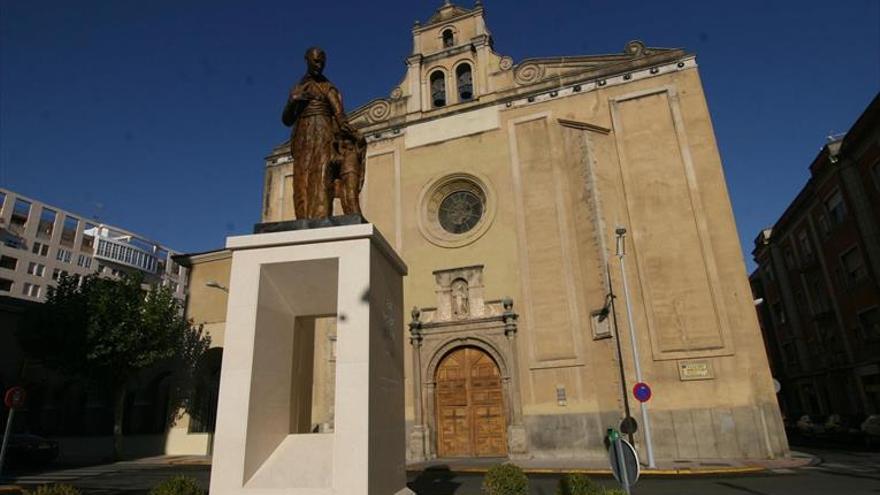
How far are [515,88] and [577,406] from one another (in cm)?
1187

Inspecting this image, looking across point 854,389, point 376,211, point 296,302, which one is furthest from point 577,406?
point 854,389

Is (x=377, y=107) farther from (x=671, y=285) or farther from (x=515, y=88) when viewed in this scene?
(x=671, y=285)

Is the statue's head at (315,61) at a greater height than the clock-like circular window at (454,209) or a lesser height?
lesser

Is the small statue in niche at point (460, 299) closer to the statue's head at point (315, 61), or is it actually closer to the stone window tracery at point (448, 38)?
the stone window tracery at point (448, 38)

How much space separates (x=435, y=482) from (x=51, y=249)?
5340 cm

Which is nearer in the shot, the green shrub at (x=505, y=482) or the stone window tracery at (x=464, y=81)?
the green shrub at (x=505, y=482)

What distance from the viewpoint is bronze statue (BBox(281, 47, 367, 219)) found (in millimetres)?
6238

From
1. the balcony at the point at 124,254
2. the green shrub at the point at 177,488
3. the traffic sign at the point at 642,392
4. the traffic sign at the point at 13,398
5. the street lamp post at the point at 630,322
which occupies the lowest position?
the green shrub at the point at 177,488

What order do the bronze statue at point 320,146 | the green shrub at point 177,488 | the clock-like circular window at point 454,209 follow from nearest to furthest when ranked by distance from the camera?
the green shrub at point 177,488
the bronze statue at point 320,146
the clock-like circular window at point 454,209

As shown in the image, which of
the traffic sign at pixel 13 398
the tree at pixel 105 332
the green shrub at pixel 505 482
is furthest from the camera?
the tree at pixel 105 332

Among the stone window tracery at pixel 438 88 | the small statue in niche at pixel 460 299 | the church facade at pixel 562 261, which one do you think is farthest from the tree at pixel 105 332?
the stone window tracery at pixel 438 88

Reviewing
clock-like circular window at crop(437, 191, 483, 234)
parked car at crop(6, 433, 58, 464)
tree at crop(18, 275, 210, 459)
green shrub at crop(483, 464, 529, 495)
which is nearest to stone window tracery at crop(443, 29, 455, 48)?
clock-like circular window at crop(437, 191, 483, 234)

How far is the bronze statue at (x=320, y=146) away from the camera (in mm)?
6238

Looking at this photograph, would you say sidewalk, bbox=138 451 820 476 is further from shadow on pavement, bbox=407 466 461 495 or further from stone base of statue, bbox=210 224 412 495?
stone base of statue, bbox=210 224 412 495
